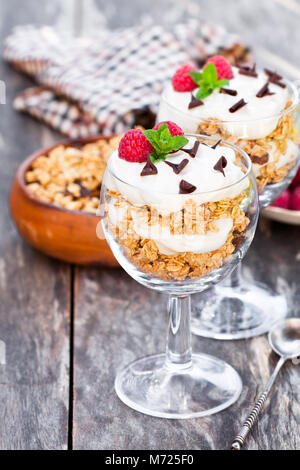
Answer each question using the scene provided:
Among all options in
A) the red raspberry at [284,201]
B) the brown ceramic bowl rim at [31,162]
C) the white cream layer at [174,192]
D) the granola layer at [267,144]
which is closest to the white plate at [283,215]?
the red raspberry at [284,201]

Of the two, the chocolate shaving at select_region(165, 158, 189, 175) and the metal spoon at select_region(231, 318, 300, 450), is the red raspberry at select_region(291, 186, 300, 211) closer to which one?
the metal spoon at select_region(231, 318, 300, 450)

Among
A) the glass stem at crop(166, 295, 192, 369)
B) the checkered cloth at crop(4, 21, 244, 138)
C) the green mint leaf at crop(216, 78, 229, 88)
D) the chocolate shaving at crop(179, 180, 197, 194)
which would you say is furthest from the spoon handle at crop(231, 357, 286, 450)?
the checkered cloth at crop(4, 21, 244, 138)

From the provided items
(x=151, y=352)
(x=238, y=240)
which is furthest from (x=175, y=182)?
(x=151, y=352)

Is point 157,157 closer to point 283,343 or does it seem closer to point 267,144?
point 267,144

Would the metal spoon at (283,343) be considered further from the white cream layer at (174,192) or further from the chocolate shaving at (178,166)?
the chocolate shaving at (178,166)

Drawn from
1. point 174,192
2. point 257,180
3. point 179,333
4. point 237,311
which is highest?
point 174,192

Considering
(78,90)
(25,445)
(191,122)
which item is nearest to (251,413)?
(25,445)

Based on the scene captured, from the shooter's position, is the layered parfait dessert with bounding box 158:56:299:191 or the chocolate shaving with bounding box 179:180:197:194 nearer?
the chocolate shaving with bounding box 179:180:197:194

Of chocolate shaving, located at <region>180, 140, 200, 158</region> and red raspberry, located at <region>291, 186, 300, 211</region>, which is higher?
chocolate shaving, located at <region>180, 140, 200, 158</region>
